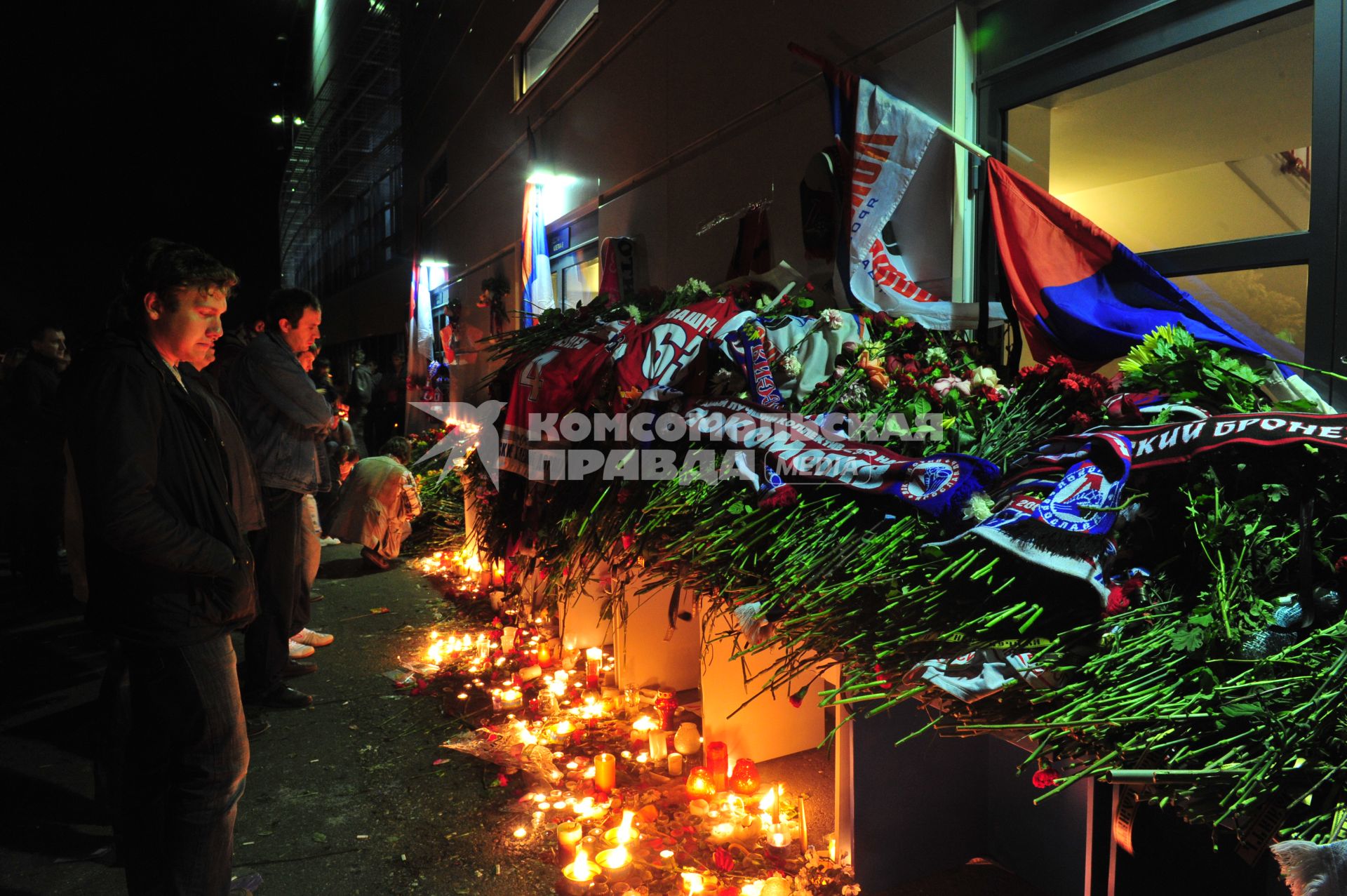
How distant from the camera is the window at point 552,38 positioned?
9031mm

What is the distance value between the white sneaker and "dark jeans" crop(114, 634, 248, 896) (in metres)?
3.60

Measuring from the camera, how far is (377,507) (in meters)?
7.86

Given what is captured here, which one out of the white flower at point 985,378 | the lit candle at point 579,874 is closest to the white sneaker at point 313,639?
the lit candle at point 579,874

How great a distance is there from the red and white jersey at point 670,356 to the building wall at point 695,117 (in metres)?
1.39

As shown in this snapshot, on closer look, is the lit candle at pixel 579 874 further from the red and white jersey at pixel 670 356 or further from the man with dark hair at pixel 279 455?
the man with dark hair at pixel 279 455

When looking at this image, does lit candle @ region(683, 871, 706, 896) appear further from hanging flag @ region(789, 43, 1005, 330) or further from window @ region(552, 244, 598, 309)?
window @ region(552, 244, 598, 309)

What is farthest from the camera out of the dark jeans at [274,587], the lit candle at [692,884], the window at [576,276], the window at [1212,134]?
the window at [576,276]

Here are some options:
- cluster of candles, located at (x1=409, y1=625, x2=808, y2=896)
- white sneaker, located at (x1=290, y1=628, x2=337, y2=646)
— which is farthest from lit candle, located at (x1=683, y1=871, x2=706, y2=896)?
white sneaker, located at (x1=290, y1=628, x2=337, y2=646)

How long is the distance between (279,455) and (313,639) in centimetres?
202

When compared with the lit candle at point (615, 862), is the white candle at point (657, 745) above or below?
above

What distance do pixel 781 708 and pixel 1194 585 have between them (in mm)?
2399

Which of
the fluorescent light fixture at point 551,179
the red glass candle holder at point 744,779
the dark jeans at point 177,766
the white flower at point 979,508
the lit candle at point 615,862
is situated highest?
the fluorescent light fixture at point 551,179

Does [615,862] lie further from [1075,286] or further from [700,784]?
[1075,286]

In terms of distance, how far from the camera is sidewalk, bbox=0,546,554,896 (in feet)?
10.3
